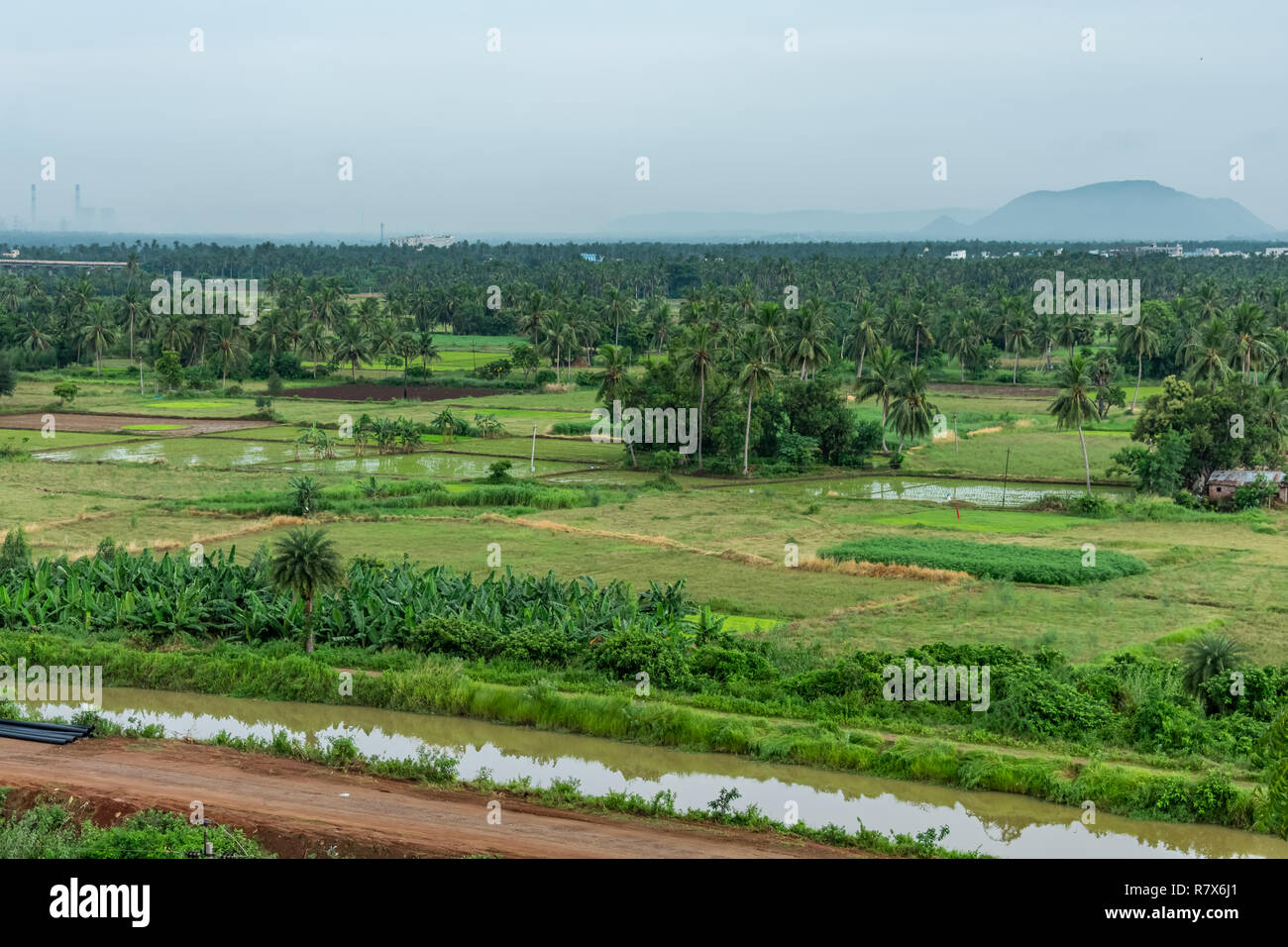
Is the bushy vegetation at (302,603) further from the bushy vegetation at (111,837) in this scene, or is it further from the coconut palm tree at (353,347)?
the coconut palm tree at (353,347)

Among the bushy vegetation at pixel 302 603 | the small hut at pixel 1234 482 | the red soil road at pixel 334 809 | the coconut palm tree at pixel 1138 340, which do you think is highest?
the coconut palm tree at pixel 1138 340

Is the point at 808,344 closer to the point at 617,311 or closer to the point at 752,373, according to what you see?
the point at 752,373

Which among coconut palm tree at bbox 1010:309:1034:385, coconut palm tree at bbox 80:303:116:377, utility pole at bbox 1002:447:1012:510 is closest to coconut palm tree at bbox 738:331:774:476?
utility pole at bbox 1002:447:1012:510

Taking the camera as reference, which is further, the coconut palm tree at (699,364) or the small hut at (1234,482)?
the coconut palm tree at (699,364)

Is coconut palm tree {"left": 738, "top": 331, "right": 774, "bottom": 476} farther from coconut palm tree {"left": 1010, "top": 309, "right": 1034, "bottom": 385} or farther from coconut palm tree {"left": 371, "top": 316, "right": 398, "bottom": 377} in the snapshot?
coconut palm tree {"left": 1010, "top": 309, "right": 1034, "bottom": 385}

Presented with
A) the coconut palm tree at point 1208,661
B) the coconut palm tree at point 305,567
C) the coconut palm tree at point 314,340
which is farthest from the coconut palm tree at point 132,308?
the coconut palm tree at point 1208,661

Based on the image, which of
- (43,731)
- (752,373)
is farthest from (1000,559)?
(43,731)
